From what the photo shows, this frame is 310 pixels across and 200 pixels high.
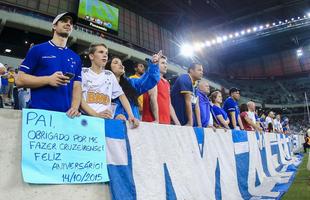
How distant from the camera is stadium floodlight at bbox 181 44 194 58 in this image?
80.6ft

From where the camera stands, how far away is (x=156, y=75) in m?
3.21

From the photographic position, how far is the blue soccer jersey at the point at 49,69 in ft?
7.08

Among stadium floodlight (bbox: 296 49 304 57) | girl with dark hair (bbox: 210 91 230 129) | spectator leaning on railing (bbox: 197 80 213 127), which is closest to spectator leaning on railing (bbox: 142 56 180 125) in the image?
spectator leaning on railing (bbox: 197 80 213 127)

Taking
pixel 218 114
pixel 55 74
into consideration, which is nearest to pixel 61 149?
pixel 55 74

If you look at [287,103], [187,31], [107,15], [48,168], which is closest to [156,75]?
[48,168]

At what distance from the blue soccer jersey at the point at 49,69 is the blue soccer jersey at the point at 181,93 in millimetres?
2057

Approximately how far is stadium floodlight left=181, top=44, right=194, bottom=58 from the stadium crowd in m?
19.8

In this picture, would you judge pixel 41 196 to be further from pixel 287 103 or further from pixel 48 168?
pixel 287 103

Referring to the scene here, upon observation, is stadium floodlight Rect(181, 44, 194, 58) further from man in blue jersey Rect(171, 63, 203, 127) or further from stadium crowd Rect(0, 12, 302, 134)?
man in blue jersey Rect(171, 63, 203, 127)

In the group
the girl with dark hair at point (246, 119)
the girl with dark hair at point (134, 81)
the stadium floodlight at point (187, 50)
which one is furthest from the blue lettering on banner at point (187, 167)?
the stadium floodlight at point (187, 50)

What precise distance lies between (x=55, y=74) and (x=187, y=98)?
236cm

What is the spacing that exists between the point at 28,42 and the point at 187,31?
616 inches

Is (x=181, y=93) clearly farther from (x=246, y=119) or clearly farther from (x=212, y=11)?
(x=212, y=11)

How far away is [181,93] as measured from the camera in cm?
413
